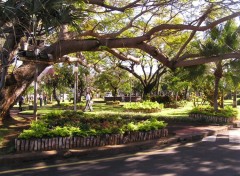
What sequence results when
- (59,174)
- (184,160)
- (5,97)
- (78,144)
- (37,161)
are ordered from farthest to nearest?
(5,97)
(78,144)
(184,160)
(37,161)
(59,174)

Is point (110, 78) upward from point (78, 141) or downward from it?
upward

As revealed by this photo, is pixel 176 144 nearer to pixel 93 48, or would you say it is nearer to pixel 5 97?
pixel 93 48

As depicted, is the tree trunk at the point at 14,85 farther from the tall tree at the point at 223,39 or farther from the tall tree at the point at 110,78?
the tall tree at the point at 110,78

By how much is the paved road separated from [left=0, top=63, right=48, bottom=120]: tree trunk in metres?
5.48

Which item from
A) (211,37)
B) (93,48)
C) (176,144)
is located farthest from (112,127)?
(211,37)

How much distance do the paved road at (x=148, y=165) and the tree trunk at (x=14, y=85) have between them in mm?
5483

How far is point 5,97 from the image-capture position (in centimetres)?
1241

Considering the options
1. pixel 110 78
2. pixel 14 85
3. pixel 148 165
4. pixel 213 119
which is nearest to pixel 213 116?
pixel 213 119

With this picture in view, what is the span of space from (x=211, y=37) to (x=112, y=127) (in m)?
10.3

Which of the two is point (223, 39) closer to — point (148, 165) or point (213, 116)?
point (213, 116)

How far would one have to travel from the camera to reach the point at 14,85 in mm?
12703

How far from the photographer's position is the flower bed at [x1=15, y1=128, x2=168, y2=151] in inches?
318

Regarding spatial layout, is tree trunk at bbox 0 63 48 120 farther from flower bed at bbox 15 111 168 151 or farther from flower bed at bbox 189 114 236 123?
flower bed at bbox 189 114 236 123

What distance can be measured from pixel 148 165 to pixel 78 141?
210cm
